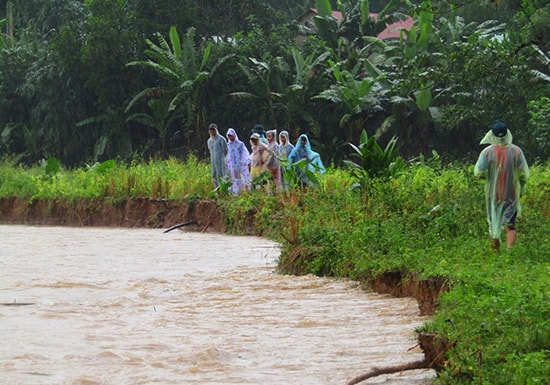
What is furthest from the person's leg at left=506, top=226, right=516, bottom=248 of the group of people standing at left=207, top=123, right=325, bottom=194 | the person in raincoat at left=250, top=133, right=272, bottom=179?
the person in raincoat at left=250, top=133, right=272, bottom=179

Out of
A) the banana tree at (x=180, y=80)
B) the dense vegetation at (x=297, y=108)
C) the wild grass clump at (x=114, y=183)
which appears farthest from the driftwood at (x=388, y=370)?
the banana tree at (x=180, y=80)

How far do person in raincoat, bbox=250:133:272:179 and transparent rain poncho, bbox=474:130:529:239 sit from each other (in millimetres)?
9379

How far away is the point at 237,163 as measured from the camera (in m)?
20.4

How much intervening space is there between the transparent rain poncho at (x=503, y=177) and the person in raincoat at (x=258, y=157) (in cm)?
938

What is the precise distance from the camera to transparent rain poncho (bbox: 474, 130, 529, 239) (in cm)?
1020

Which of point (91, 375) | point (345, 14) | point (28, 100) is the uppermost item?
point (345, 14)

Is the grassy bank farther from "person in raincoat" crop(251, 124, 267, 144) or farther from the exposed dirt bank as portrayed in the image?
"person in raincoat" crop(251, 124, 267, 144)

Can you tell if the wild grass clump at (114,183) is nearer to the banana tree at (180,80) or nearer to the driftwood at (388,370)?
the banana tree at (180,80)

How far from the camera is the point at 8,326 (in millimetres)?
8477

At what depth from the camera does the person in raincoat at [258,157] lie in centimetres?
1948

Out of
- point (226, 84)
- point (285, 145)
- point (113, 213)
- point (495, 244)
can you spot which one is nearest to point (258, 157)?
point (285, 145)

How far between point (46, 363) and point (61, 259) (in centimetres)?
720

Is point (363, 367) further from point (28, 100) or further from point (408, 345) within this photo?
point (28, 100)

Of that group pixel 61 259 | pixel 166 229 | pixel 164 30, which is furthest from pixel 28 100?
pixel 61 259
